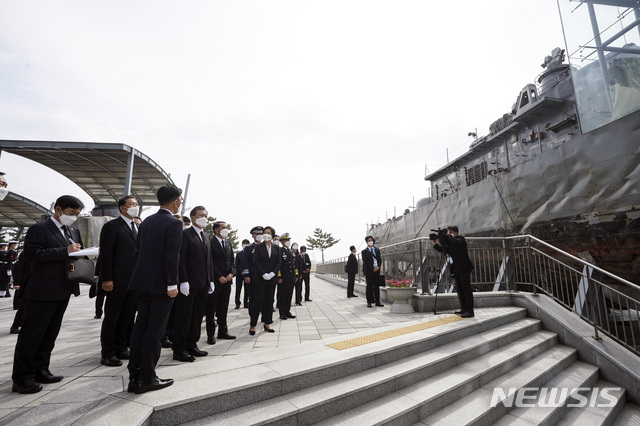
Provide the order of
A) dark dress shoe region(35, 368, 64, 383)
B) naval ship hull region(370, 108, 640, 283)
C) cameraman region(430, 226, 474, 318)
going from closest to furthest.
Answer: dark dress shoe region(35, 368, 64, 383), cameraman region(430, 226, 474, 318), naval ship hull region(370, 108, 640, 283)

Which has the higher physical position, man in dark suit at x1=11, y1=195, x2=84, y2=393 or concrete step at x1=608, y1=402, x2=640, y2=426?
man in dark suit at x1=11, y1=195, x2=84, y2=393

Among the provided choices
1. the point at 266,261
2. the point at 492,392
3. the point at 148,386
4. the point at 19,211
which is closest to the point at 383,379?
the point at 492,392

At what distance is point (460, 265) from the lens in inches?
227

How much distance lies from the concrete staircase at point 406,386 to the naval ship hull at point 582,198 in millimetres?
5419

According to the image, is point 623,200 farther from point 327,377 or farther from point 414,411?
point 327,377

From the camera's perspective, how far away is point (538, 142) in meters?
13.9

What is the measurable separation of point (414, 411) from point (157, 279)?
2.84 meters

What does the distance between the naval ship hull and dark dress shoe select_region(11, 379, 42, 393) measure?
11922 mm

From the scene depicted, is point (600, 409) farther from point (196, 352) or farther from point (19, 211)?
point (19, 211)

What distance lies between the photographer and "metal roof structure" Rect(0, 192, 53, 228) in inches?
903

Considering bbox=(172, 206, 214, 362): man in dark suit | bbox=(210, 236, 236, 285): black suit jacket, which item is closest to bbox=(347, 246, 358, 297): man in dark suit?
bbox=(210, 236, 236, 285): black suit jacket

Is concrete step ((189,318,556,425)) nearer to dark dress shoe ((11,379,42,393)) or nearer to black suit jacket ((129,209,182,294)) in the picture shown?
black suit jacket ((129,209,182,294))

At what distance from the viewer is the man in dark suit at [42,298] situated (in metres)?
2.57

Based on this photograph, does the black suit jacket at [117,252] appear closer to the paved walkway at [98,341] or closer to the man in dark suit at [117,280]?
the man in dark suit at [117,280]
